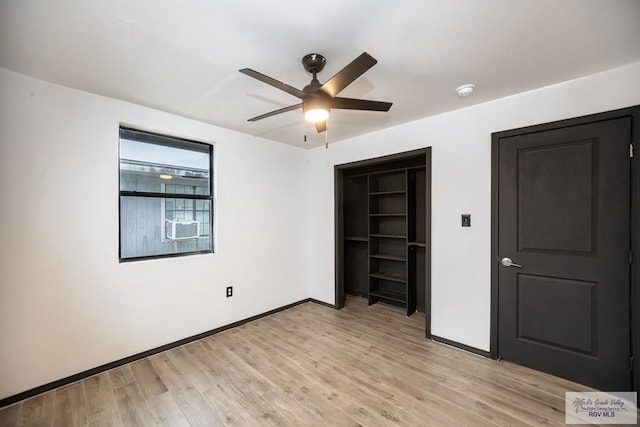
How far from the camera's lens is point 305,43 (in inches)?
64.6

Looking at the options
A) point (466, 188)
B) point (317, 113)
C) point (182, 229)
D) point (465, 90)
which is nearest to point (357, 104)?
point (317, 113)

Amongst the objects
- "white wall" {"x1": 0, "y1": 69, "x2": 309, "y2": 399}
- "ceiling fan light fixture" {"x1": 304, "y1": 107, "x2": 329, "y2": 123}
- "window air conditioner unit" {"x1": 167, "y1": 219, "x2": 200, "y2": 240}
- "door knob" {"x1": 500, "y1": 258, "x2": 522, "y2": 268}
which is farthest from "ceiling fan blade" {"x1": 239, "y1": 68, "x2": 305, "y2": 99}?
"door knob" {"x1": 500, "y1": 258, "x2": 522, "y2": 268}

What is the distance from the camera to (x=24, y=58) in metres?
1.80

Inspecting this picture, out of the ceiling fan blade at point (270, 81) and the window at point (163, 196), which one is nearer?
the ceiling fan blade at point (270, 81)

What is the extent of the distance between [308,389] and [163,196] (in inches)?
92.0

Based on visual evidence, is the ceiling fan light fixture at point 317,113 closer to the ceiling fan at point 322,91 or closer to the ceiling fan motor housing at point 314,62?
the ceiling fan at point 322,91

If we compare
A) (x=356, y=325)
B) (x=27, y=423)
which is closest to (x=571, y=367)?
(x=356, y=325)

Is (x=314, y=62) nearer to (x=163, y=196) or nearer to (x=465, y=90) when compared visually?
(x=465, y=90)

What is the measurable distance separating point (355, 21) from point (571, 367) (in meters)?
3.08

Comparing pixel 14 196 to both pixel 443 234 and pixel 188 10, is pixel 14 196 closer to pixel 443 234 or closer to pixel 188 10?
pixel 188 10

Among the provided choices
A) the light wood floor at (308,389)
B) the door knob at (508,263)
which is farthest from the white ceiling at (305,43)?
the light wood floor at (308,389)

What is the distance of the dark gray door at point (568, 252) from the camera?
1975 mm

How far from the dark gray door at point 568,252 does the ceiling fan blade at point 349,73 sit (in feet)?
5.84

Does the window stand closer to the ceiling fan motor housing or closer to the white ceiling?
the white ceiling
